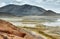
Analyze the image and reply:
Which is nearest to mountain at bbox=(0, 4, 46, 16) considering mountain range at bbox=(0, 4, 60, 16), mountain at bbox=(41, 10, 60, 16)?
mountain range at bbox=(0, 4, 60, 16)

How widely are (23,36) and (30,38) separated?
0.21 meters

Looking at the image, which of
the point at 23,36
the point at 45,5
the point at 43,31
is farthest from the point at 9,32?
the point at 45,5

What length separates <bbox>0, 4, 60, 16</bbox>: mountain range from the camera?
7.29m

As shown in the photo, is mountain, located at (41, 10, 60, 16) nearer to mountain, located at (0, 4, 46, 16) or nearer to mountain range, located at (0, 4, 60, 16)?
mountain range, located at (0, 4, 60, 16)

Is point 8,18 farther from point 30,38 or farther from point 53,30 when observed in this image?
point 30,38

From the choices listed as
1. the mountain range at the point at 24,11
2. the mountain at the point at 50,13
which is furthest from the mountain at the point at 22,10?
the mountain at the point at 50,13

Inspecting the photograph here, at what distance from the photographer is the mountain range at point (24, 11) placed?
7.29 metres

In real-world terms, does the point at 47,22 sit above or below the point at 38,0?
below

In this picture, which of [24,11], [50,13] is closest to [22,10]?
[24,11]

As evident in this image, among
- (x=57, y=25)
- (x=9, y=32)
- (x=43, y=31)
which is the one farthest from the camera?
(x=57, y=25)

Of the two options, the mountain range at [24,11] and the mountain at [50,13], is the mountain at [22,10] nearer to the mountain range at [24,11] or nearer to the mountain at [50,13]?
the mountain range at [24,11]

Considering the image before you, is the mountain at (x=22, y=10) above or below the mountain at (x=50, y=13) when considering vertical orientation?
above

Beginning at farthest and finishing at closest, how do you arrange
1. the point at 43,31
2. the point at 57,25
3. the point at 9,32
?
the point at 57,25 < the point at 43,31 < the point at 9,32

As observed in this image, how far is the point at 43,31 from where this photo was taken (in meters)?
6.69
